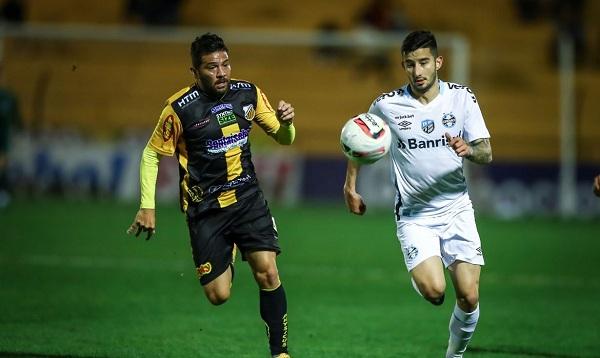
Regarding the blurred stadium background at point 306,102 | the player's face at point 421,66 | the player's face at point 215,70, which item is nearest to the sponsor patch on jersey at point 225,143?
the player's face at point 215,70

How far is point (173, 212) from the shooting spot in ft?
65.1

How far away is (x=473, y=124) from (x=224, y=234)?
76.7 inches

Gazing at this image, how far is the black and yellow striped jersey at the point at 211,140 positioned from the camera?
7.29 m

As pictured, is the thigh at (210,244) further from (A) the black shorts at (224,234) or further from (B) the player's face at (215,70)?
(B) the player's face at (215,70)

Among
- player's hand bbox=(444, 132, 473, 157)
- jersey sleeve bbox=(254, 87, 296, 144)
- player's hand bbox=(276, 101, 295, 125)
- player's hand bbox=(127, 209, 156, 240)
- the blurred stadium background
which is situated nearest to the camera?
player's hand bbox=(444, 132, 473, 157)

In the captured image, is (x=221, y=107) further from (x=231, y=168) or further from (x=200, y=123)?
(x=231, y=168)

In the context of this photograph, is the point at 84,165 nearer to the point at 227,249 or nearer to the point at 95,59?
the point at 95,59

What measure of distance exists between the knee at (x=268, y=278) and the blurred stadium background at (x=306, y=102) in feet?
24.6

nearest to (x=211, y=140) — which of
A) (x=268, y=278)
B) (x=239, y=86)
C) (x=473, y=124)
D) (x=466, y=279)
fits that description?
(x=239, y=86)

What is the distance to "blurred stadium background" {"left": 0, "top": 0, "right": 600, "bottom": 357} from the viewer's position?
18656mm

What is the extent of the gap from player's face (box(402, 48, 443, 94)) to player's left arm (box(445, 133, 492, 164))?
50 centimetres

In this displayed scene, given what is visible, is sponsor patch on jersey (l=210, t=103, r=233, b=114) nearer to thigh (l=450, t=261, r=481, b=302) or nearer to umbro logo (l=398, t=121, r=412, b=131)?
umbro logo (l=398, t=121, r=412, b=131)

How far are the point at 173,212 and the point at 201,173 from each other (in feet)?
41.1

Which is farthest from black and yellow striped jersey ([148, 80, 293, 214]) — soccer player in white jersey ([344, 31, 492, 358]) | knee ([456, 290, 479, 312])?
knee ([456, 290, 479, 312])
